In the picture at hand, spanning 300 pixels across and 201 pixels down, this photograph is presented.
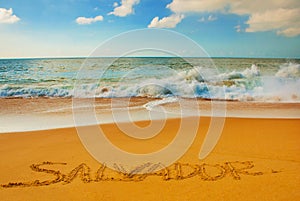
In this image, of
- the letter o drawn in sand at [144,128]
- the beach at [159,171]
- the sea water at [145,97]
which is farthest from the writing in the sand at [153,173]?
the sea water at [145,97]

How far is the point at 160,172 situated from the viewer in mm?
3975

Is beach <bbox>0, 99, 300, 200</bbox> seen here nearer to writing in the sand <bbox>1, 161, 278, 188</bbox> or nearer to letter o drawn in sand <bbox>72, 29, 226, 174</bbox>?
writing in the sand <bbox>1, 161, 278, 188</bbox>

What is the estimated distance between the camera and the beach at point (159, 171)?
10.9 feet

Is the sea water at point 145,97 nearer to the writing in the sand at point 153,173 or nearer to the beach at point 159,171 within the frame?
the beach at point 159,171

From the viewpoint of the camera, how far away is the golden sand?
10.9 feet

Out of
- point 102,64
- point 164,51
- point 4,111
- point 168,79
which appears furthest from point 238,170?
point 102,64

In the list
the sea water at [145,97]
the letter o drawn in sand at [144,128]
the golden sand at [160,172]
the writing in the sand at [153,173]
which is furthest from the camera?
the sea water at [145,97]

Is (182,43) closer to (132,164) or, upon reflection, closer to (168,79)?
(132,164)

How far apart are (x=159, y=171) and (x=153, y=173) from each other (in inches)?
4.6

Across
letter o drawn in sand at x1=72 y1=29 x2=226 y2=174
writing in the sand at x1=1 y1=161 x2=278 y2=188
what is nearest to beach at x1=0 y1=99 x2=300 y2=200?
writing in the sand at x1=1 y1=161 x2=278 y2=188

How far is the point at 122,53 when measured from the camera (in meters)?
5.45

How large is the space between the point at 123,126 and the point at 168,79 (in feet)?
38.4

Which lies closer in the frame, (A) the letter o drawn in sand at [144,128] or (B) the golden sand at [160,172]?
(B) the golden sand at [160,172]

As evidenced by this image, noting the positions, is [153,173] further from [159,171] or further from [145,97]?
[145,97]
